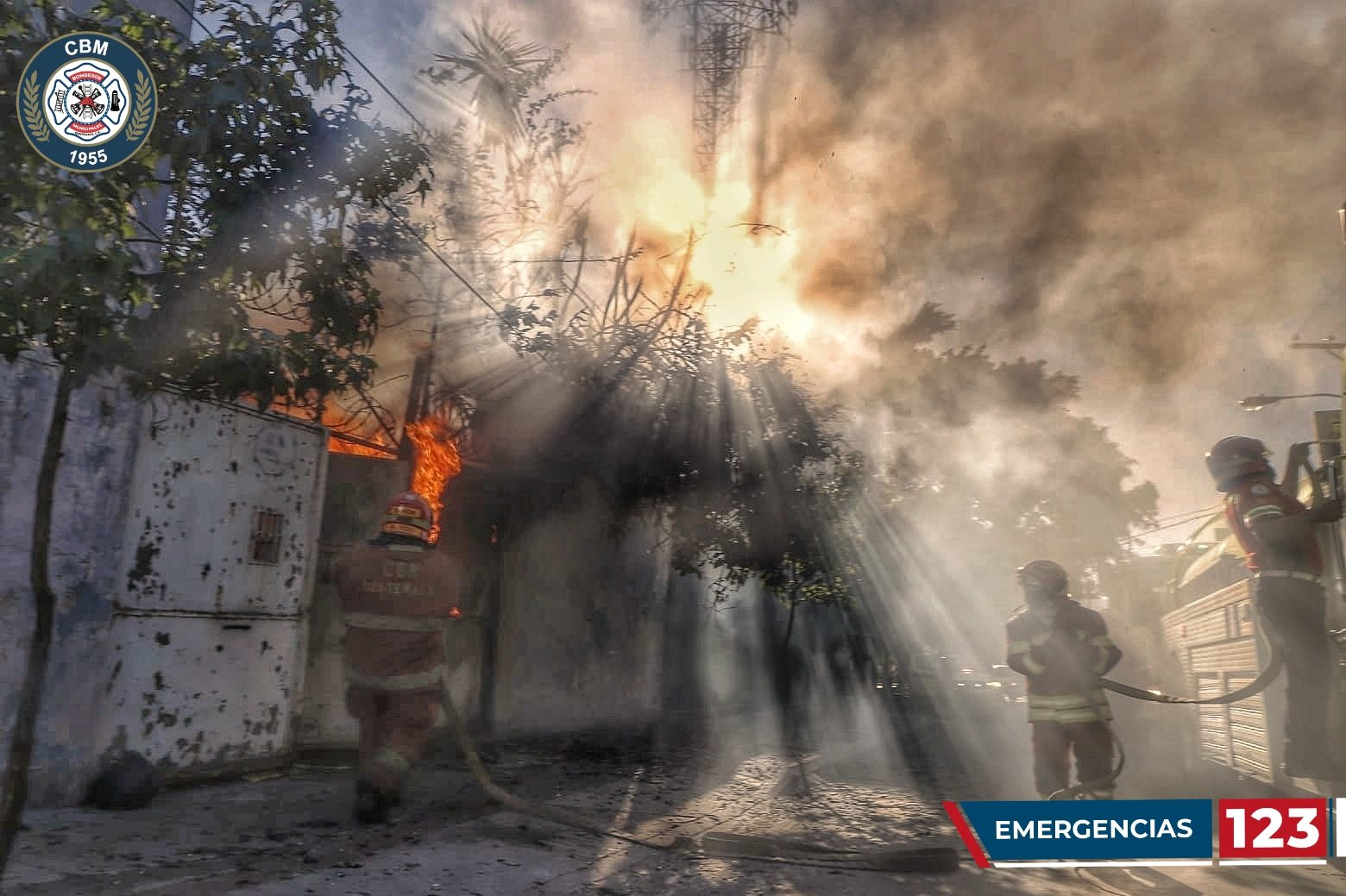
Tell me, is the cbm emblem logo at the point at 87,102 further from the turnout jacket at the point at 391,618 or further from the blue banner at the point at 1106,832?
the blue banner at the point at 1106,832

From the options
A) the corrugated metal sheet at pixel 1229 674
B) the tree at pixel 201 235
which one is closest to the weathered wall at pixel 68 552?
the tree at pixel 201 235

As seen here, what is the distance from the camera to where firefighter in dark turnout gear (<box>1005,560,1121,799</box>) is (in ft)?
18.7

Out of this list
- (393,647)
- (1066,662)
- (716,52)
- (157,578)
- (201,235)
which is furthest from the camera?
(716,52)

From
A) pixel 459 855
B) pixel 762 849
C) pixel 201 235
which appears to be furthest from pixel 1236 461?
pixel 201 235

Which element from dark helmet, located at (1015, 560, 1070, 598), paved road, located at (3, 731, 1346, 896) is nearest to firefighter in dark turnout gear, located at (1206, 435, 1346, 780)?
paved road, located at (3, 731, 1346, 896)

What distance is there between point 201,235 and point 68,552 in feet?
9.10

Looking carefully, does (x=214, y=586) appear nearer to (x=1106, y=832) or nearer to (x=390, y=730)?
(x=390, y=730)

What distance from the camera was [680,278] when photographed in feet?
40.1

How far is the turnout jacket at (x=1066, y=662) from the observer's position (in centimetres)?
572

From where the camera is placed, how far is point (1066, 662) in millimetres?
5770

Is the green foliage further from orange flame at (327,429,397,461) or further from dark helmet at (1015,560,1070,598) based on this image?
orange flame at (327,429,397,461)

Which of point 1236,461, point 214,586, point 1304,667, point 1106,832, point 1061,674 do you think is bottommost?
point 1106,832

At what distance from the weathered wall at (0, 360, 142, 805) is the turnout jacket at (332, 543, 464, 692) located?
1424 mm

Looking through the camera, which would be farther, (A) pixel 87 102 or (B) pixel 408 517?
(B) pixel 408 517
